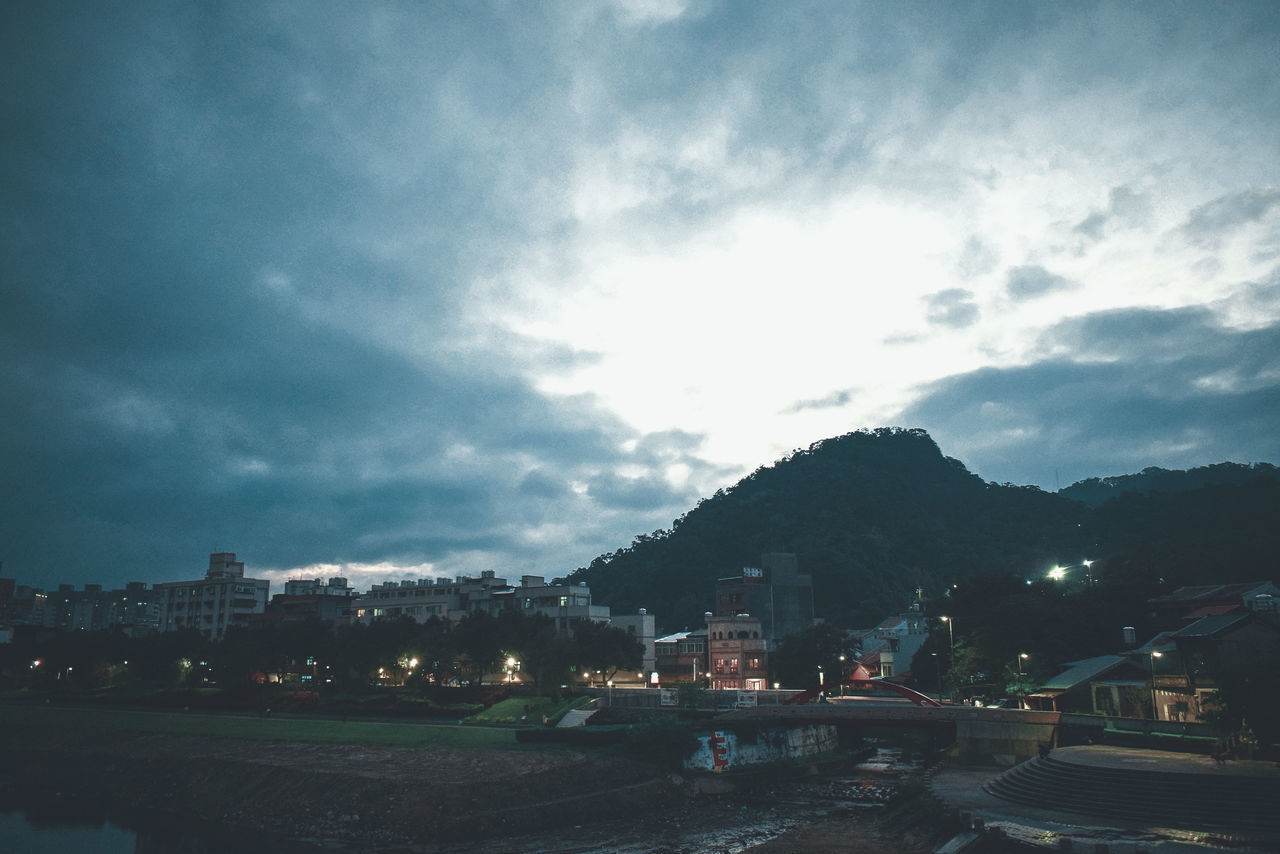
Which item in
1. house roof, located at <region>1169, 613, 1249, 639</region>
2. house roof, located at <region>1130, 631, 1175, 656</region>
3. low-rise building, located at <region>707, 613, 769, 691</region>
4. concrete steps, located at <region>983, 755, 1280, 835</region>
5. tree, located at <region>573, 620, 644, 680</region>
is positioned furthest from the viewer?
low-rise building, located at <region>707, 613, 769, 691</region>

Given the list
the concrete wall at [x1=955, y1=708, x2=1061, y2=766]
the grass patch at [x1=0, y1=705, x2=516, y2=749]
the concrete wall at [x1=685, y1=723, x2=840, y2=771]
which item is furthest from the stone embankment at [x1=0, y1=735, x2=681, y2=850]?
the concrete wall at [x1=955, y1=708, x2=1061, y2=766]

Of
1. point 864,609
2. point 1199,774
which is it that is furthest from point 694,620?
point 1199,774

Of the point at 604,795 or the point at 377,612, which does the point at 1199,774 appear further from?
the point at 377,612

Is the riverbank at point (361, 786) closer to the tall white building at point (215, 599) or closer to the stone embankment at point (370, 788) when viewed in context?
the stone embankment at point (370, 788)

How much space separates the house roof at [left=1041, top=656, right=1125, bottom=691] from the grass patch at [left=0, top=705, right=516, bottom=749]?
41645mm

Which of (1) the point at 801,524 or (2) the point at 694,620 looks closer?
(2) the point at 694,620

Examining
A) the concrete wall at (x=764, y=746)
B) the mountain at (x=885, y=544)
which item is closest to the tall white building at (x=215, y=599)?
the mountain at (x=885, y=544)

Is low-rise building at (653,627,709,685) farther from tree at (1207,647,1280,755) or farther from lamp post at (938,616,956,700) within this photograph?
tree at (1207,647,1280,755)

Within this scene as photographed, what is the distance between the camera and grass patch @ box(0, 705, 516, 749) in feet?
196

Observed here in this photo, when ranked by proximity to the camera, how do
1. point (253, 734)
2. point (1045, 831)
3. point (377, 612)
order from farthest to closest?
point (377, 612) → point (253, 734) → point (1045, 831)

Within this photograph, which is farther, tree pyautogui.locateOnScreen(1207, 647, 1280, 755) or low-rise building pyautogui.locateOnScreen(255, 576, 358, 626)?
low-rise building pyautogui.locateOnScreen(255, 576, 358, 626)

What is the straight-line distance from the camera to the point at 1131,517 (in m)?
173

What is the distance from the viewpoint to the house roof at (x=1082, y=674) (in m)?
60.3

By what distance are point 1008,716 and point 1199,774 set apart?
808 inches
